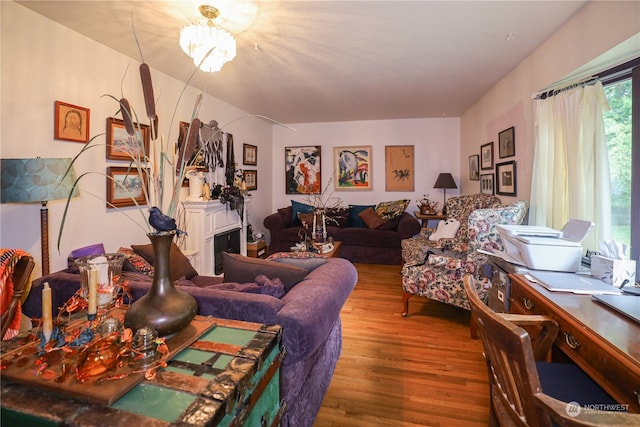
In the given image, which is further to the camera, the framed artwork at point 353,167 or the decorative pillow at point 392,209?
the framed artwork at point 353,167

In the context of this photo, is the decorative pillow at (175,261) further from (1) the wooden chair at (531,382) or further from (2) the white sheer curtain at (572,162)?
(2) the white sheer curtain at (572,162)

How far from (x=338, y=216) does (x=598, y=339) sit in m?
4.55

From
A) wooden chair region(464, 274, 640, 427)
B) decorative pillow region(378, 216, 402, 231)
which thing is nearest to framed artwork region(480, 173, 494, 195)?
decorative pillow region(378, 216, 402, 231)

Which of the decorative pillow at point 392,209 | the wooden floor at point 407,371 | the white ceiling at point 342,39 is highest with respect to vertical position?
the white ceiling at point 342,39

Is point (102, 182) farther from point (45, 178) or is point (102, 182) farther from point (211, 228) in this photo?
point (211, 228)

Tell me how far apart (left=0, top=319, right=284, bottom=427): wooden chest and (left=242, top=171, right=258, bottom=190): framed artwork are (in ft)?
14.3

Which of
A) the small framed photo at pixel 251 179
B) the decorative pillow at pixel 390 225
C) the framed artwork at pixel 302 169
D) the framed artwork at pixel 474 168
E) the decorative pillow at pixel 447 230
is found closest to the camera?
the decorative pillow at pixel 447 230

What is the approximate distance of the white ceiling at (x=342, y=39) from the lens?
210 centimetres

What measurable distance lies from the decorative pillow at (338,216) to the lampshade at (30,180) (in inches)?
155

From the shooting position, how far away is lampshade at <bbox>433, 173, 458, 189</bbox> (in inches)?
208

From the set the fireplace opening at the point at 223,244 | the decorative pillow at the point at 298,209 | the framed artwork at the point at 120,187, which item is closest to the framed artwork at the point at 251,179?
the decorative pillow at the point at 298,209

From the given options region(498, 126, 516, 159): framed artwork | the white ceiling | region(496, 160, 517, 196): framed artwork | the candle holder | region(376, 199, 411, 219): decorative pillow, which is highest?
the white ceiling

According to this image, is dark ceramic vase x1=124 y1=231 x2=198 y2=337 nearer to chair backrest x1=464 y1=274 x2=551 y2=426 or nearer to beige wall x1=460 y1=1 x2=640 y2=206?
chair backrest x1=464 y1=274 x2=551 y2=426

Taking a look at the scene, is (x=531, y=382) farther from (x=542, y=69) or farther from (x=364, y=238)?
(x=364, y=238)
